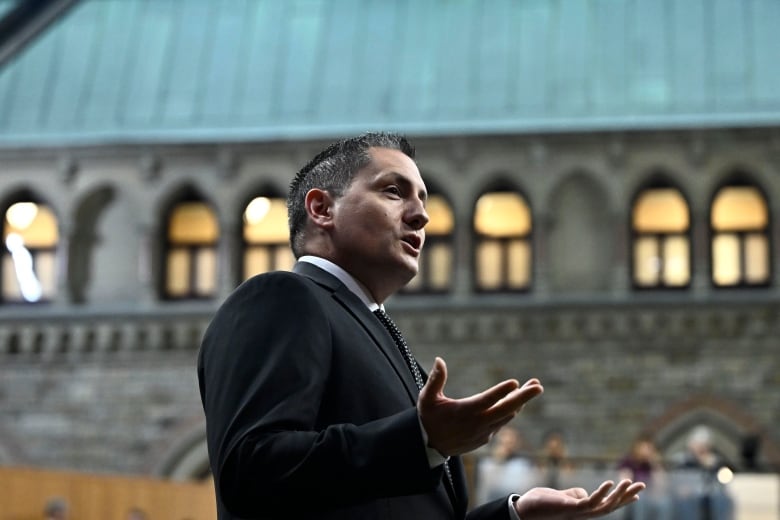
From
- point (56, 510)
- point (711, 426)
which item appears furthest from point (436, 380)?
point (711, 426)

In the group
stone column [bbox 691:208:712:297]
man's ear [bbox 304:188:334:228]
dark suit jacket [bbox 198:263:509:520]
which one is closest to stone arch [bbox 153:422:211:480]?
stone column [bbox 691:208:712:297]

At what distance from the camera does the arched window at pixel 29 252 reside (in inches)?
942

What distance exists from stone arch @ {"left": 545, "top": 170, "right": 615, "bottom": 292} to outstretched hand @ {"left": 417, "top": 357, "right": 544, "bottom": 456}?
19783 mm

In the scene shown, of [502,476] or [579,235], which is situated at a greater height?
[579,235]

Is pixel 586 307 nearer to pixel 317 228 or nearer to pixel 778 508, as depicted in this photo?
pixel 778 508

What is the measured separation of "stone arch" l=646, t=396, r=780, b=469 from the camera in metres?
21.4

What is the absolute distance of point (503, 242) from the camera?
23031 mm

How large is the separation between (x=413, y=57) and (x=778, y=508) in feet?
36.0

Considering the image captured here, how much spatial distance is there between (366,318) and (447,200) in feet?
64.6

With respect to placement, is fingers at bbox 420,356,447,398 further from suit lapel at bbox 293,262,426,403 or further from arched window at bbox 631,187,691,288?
arched window at bbox 631,187,691,288

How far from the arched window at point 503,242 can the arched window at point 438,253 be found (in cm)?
41

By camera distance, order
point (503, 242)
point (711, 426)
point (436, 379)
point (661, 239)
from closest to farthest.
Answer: point (436, 379) → point (711, 426) → point (661, 239) → point (503, 242)

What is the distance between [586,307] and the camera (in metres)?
22.3

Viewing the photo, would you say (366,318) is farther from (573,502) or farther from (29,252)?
(29,252)
